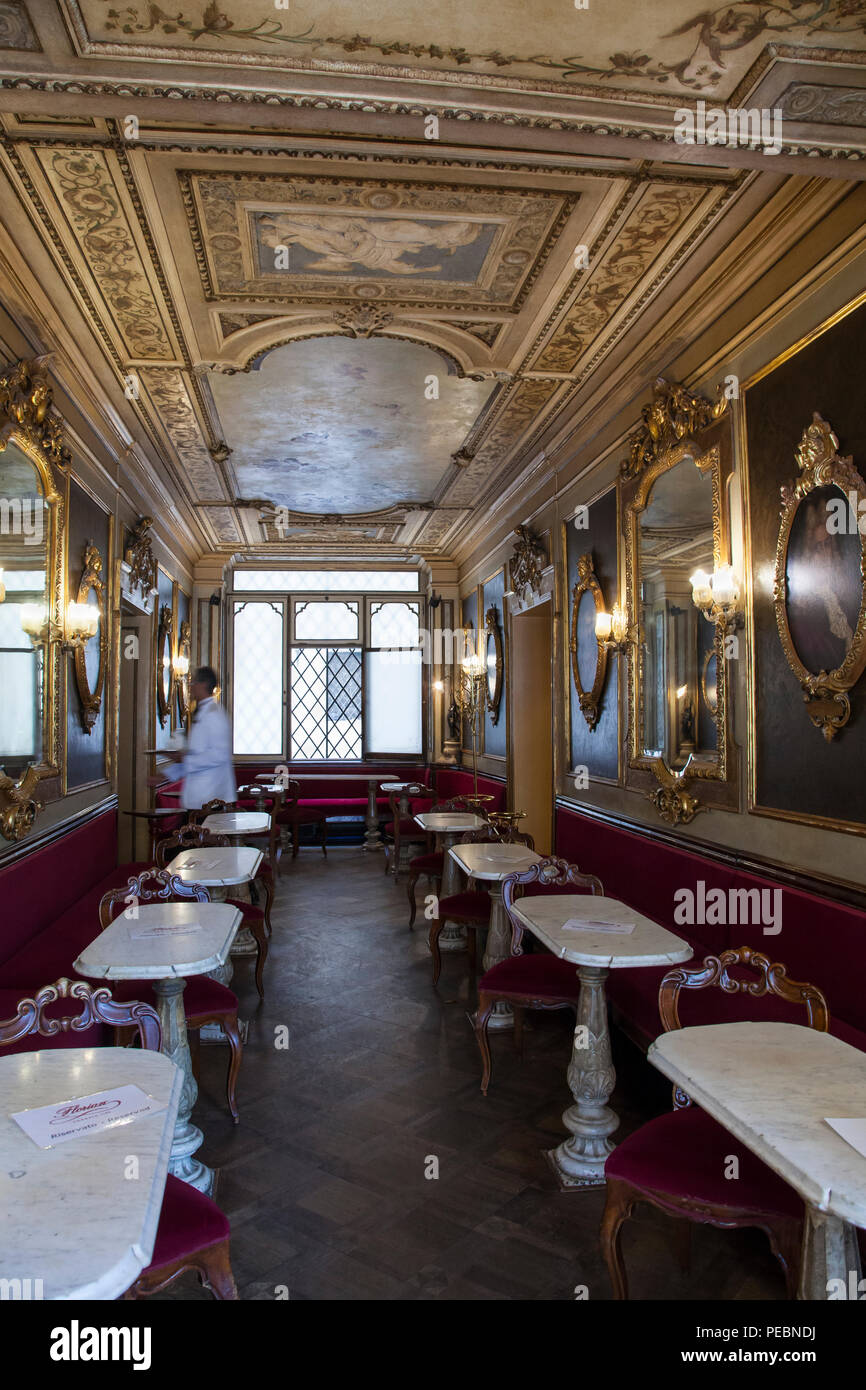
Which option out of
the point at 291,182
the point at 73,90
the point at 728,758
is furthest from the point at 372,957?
the point at 73,90

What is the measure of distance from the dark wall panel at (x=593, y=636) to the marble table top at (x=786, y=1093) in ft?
10.9

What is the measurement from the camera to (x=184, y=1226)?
1798 mm

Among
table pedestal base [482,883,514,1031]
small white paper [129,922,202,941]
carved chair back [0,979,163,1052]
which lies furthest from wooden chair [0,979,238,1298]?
table pedestal base [482,883,514,1031]

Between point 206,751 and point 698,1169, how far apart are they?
432cm

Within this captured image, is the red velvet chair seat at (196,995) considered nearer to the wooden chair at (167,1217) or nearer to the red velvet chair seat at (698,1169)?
the wooden chair at (167,1217)

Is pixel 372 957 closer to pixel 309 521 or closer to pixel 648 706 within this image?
pixel 648 706

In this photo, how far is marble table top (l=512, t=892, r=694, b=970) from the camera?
263 centimetres

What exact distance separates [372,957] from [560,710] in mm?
2292

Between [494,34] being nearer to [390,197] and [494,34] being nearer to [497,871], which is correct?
[390,197]

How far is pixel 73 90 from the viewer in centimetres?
234

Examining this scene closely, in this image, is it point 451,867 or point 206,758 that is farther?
point 451,867

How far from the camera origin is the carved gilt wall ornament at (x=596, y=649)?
215 inches

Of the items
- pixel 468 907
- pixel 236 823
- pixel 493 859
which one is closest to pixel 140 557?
pixel 236 823

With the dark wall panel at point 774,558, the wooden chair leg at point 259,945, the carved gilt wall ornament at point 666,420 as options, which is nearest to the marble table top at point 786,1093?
the dark wall panel at point 774,558
